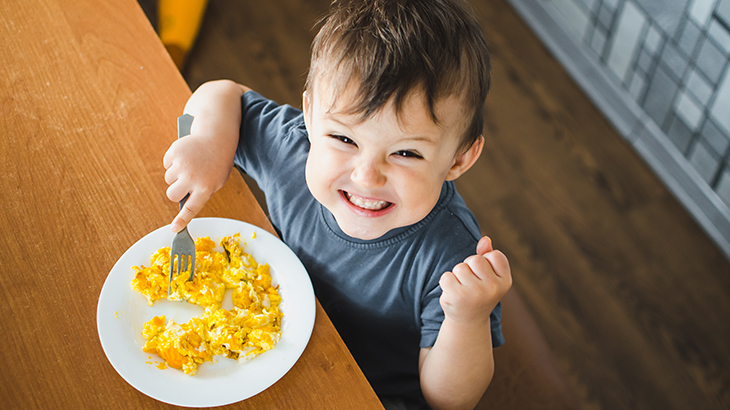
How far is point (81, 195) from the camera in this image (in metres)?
0.78

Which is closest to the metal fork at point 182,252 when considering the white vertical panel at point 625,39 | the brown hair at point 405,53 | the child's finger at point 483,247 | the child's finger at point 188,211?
the child's finger at point 188,211

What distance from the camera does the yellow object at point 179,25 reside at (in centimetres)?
197

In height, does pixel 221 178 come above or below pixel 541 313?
above

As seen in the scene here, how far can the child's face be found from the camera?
0.68 m

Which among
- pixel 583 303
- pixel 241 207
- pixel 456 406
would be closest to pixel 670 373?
pixel 583 303

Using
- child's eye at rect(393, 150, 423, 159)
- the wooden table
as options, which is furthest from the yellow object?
child's eye at rect(393, 150, 423, 159)

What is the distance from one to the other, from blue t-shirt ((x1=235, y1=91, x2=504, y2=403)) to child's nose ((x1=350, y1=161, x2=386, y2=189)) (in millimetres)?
190

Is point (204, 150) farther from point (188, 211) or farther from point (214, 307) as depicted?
point (214, 307)

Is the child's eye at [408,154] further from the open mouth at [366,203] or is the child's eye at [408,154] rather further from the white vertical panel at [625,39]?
the white vertical panel at [625,39]

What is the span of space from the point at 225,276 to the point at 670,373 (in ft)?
4.63

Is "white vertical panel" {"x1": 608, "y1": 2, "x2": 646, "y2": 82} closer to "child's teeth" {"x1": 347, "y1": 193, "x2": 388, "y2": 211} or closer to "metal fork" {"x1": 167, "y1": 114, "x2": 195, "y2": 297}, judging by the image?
"child's teeth" {"x1": 347, "y1": 193, "x2": 388, "y2": 211}

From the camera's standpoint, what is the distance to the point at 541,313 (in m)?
1.71

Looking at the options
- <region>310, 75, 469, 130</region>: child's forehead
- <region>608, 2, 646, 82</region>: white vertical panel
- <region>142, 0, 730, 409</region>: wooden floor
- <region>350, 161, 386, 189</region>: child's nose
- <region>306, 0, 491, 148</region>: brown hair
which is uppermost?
<region>306, 0, 491, 148</region>: brown hair

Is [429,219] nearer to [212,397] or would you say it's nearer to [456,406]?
[456,406]
